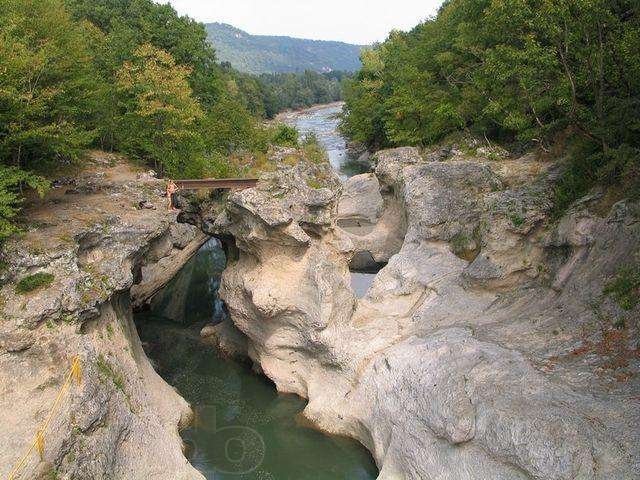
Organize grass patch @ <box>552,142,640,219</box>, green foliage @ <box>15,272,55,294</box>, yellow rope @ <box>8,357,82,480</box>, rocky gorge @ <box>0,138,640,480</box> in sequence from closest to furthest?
1. yellow rope @ <box>8,357,82,480</box>
2. rocky gorge @ <box>0,138,640,480</box>
3. green foliage @ <box>15,272,55,294</box>
4. grass patch @ <box>552,142,640,219</box>

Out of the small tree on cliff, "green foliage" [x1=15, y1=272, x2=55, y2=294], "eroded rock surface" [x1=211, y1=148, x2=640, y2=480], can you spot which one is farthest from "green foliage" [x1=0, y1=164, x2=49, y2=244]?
the small tree on cliff

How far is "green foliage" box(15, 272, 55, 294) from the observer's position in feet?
48.6

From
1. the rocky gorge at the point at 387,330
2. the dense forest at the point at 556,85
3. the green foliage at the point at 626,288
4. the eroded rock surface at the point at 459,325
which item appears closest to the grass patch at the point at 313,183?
the rocky gorge at the point at 387,330

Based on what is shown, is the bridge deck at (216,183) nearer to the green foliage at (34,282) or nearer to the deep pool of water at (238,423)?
the deep pool of water at (238,423)

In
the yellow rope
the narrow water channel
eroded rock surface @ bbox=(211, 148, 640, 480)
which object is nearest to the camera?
the yellow rope

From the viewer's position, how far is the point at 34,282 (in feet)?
49.1

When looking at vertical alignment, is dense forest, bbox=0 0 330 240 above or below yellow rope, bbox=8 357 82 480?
above

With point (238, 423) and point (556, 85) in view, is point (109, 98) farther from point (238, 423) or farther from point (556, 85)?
point (556, 85)

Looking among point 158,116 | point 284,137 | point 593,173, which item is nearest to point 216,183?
point 158,116

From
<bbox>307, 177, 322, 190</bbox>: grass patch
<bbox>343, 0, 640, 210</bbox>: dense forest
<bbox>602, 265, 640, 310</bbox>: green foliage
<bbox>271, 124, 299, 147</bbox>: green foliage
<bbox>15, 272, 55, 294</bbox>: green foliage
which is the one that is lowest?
<bbox>15, 272, 55, 294</bbox>: green foliage

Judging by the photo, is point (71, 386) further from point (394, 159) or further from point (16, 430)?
point (394, 159)

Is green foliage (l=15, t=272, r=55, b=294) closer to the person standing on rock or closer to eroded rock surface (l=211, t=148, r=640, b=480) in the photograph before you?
eroded rock surface (l=211, t=148, r=640, b=480)

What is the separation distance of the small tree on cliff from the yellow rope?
53.7 feet

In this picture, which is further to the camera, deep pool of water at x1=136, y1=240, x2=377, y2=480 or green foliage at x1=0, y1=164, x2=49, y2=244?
deep pool of water at x1=136, y1=240, x2=377, y2=480
